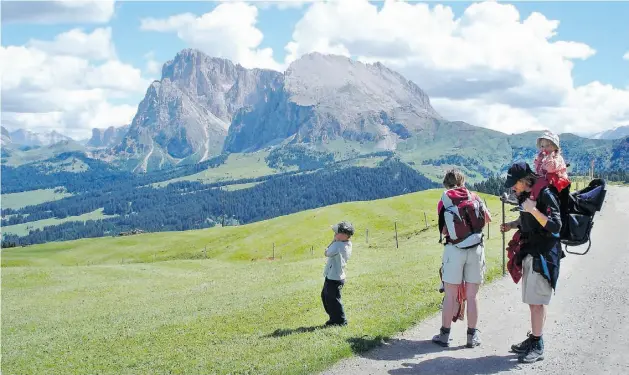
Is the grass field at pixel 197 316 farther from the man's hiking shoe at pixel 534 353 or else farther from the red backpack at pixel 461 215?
the red backpack at pixel 461 215

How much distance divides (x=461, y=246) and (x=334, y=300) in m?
4.85

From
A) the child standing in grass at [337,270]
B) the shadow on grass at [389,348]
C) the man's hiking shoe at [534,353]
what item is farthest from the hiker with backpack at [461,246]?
the child standing in grass at [337,270]

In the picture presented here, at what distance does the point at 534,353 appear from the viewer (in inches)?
483

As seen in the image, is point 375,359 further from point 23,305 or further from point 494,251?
point 23,305

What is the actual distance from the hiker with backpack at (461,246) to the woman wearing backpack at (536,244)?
3.47 ft

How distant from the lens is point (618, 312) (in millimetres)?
15523

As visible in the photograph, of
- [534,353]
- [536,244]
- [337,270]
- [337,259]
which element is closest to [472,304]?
[534,353]

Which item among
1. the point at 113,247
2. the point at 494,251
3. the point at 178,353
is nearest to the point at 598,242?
the point at 494,251

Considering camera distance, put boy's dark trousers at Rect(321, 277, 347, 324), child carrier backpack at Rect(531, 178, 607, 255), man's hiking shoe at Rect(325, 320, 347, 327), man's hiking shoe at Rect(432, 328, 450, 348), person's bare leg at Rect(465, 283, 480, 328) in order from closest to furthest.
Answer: child carrier backpack at Rect(531, 178, 607, 255)
person's bare leg at Rect(465, 283, 480, 328)
man's hiking shoe at Rect(432, 328, 450, 348)
boy's dark trousers at Rect(321, 277, 347, 324)
man's hiking shoe at Rect(325, 320, 347, 327)

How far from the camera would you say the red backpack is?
1298cm

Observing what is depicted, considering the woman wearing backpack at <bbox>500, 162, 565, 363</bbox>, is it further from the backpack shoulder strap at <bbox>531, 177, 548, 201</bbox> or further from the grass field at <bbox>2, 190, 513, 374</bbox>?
the grass field at <bbox>2, 190, 513, 374</bbox>

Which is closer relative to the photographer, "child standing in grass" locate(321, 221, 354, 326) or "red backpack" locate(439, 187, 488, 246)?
"red backpack" locate(439, 187, 488, 246)

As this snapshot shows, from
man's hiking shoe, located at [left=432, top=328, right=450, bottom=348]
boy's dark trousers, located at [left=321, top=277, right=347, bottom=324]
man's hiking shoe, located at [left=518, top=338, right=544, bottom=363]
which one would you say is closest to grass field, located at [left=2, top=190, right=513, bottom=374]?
boy's dark trousers, located at [left=321, top=277, right=347, bottom=324]

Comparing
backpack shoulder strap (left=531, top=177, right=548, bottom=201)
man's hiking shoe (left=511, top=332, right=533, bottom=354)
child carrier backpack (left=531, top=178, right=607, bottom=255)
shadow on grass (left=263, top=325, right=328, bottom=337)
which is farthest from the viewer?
shadow on grass (left=263, top=325, right=328, bottom=337)
